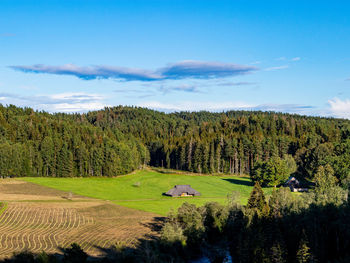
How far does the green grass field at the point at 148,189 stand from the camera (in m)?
80.4

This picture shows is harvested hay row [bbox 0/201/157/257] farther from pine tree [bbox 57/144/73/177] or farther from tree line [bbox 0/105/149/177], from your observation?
tree line [bbox 0/105/149/177]

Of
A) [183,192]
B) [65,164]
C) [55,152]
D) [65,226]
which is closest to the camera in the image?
[65,226]

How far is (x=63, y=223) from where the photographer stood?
5894 centimetres

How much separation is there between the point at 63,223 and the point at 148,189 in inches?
1759

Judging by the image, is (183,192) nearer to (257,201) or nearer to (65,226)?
(257,201)

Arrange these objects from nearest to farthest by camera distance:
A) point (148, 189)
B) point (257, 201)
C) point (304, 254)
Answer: point (304, 254) < point (257, 201) < point (148, 189)

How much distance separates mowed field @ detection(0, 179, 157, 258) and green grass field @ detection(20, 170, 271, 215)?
7455 millimetres

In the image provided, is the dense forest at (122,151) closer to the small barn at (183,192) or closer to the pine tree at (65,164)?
the pine tree at (65,164)

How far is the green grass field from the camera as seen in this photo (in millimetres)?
80438

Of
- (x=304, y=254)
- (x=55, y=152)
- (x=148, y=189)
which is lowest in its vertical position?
(x=148, y=189)

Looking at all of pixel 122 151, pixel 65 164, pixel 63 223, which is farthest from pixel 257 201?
pixel 65 164

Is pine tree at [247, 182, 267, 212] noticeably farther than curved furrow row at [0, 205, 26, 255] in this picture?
Yes

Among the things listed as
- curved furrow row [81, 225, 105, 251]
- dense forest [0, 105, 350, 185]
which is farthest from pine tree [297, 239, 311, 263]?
dense forest [0, 105, 350, 185]

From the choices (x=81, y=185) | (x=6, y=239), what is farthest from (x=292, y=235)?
(x=81, y=185)
